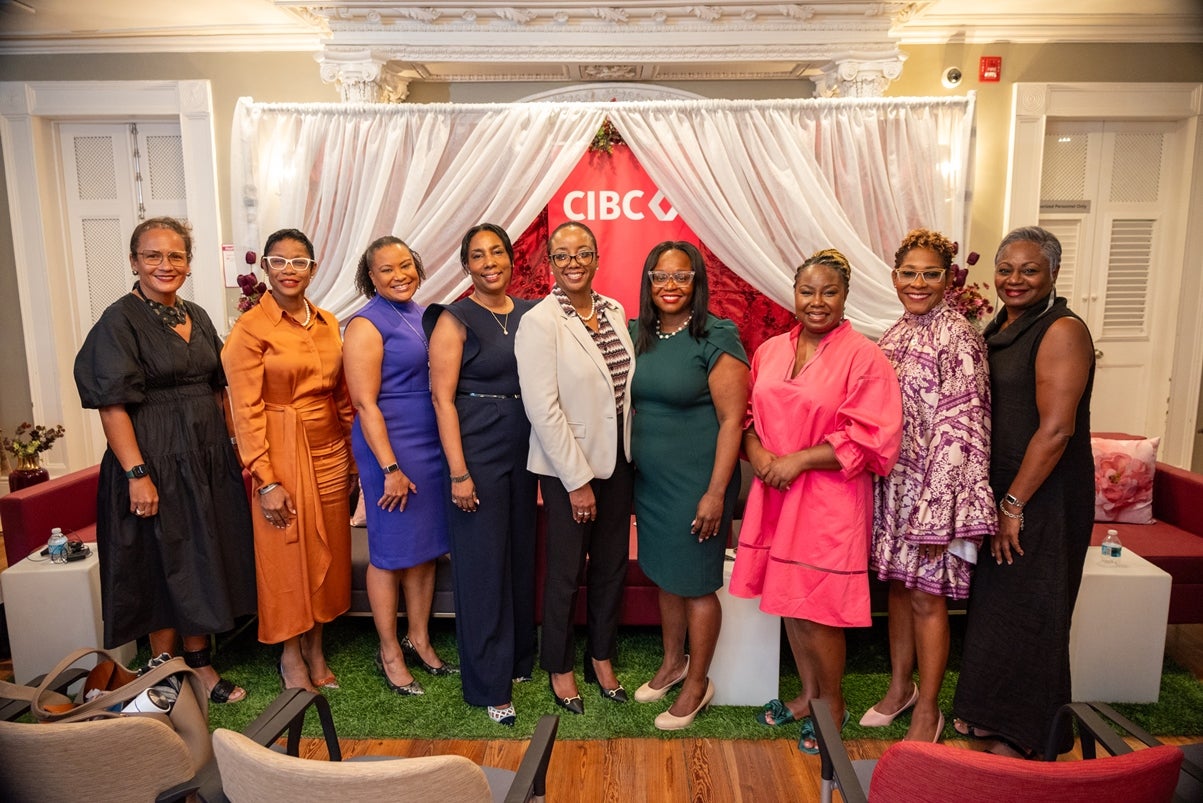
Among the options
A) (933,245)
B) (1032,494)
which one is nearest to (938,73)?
(933,245)

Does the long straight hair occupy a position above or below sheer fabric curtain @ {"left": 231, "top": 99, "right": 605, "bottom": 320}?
below

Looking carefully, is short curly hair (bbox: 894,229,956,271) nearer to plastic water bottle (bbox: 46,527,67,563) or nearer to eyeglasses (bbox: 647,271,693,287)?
eyeglasses (bbox: 647,271,693,287)

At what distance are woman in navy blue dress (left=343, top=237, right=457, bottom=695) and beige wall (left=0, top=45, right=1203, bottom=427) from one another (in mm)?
2602

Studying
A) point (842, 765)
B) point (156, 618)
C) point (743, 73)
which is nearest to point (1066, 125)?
point (743, 73)

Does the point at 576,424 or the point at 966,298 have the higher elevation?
the point at 966,298

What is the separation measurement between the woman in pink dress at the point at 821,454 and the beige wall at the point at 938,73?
2.96 m

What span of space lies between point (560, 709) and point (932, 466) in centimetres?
140

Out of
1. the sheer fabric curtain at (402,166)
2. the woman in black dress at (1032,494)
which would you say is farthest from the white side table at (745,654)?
the sheer fabric curtain at (402,166)

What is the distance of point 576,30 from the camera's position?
4086 mm

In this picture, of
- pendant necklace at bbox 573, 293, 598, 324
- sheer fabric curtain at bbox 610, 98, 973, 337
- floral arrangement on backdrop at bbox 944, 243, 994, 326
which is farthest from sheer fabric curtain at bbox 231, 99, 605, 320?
floral arrangement on backdrop at bbox 944, 243, 994, 326

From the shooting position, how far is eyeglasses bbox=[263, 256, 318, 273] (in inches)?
93.8

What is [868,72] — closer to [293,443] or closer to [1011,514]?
[1011,514]

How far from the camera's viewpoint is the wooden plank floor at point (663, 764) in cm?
213

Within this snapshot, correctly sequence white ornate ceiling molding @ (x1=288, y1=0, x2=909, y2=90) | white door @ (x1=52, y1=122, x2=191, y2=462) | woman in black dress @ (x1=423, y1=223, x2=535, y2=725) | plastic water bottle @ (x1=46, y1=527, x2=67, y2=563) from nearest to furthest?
woman in black dress @ (x1=423, y1=223, x2=535, y2=725), plastic water bottle @ (x1=46, y1=527, x2=67, y2=563), white ornate ceiling molding @ (x1=288, y1=0, x2=909, y2=90), white door @ (x1=52, y1=122, x2=191, y2=462)
